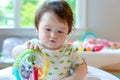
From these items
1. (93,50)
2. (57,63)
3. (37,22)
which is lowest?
(93,50)

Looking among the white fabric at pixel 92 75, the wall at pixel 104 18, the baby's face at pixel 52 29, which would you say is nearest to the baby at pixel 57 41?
the baby's face at pixel 52 29

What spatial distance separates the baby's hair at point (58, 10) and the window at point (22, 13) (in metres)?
1.35

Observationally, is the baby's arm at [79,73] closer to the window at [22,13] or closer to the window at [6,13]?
the window at [22,13]

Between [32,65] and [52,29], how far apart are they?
0.13 m

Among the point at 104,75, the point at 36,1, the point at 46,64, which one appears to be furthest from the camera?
the point at 36,1

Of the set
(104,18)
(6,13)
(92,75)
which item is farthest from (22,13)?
(92,75)

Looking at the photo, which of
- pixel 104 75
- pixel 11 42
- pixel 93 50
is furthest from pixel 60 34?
pixel 11 42

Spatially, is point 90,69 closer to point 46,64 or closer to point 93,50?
point 46,64

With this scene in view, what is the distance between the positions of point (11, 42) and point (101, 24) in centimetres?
73

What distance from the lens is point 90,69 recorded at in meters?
1.13

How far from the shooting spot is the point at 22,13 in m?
2.24

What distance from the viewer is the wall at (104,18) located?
2154mm

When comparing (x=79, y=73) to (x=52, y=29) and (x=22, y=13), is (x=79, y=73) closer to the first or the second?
(x=52, y=29)

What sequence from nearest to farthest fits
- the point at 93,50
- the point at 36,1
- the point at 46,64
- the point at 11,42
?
1. the point at 46,64
2. the point at 93,50
3. the point at 11,42
4. the point at 36,1
